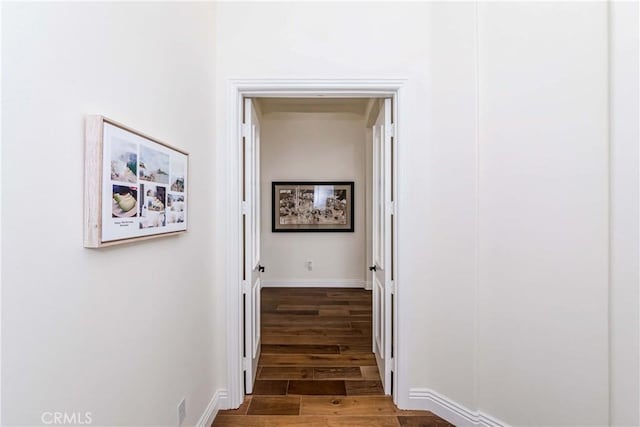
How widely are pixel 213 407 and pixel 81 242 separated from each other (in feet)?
5.20

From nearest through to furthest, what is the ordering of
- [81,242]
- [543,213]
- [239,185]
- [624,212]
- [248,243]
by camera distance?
[81,242] → [624,212] → [543,213] → [239,185] → [248,243]

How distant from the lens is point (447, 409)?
1.99 m

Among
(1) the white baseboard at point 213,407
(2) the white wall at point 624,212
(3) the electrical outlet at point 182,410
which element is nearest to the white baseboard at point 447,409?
(2) the white wall at point 624,212

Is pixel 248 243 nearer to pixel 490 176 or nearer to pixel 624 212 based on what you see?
pixel 490 176

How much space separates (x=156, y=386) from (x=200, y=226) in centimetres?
85

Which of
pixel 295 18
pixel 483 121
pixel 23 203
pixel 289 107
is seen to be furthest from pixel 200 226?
pixel 289 107

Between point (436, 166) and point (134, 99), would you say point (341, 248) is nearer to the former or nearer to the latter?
point (436, 166)

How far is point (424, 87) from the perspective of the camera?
2070 mm

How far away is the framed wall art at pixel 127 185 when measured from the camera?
95 cm

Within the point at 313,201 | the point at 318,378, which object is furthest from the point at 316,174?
the point at 318,378

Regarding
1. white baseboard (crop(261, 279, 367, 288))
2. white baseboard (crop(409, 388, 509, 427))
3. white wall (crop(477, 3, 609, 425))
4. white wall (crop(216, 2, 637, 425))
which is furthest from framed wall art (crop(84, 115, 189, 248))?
white baseboard (crop(261, 279, 367, 288))

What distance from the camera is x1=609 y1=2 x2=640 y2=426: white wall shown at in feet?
4.10

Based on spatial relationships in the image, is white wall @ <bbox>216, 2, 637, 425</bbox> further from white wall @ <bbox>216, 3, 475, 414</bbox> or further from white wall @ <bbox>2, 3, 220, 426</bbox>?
white wall @ <bbox>2, 3, 220, 426</bbox>

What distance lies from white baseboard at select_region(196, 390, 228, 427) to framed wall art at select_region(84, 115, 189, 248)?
120cm
